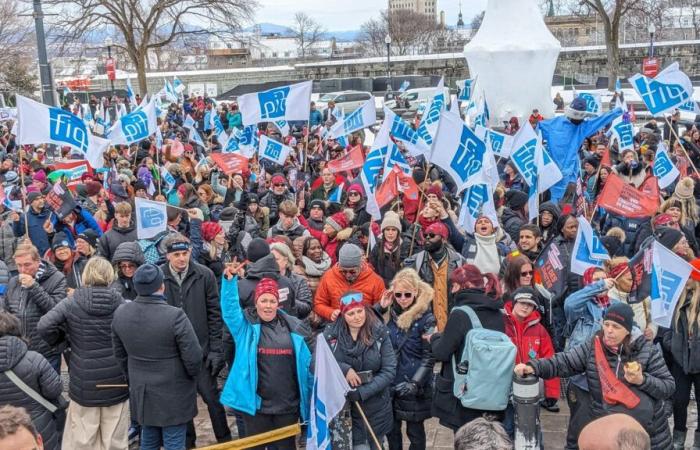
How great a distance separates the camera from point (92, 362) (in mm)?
5004

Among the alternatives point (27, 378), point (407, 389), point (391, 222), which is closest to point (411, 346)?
point (407, 389)

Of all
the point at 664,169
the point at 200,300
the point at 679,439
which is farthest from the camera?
the point at 664,169

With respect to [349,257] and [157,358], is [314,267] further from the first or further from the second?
[157,358]

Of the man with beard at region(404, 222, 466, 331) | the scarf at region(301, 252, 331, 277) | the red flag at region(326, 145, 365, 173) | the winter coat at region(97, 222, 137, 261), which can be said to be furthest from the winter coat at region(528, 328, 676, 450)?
the red flag at region(326, 145, 365, 173)

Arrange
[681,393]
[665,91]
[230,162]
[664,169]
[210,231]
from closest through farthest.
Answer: [681,393], [210,231], [664,169], [665,91], [230,162]

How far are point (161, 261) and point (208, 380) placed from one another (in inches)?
58.3

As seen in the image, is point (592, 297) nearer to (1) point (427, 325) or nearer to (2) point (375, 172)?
(1) point (427, 325)

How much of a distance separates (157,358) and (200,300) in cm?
89

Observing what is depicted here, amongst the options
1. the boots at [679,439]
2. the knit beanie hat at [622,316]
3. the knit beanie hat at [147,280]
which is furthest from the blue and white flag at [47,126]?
the boots at [679,439]

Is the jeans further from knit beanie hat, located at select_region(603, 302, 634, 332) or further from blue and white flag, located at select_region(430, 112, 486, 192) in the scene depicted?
blue and white flag, located at select_region(430, 112, 486, 192)

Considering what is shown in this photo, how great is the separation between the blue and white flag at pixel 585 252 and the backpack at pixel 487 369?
144cm

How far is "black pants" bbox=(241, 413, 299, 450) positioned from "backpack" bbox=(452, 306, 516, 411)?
1069mm

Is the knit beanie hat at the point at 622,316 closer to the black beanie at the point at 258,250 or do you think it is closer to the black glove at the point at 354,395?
the black glove at the point at 354,395

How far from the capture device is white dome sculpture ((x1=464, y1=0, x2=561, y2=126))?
1992cm
